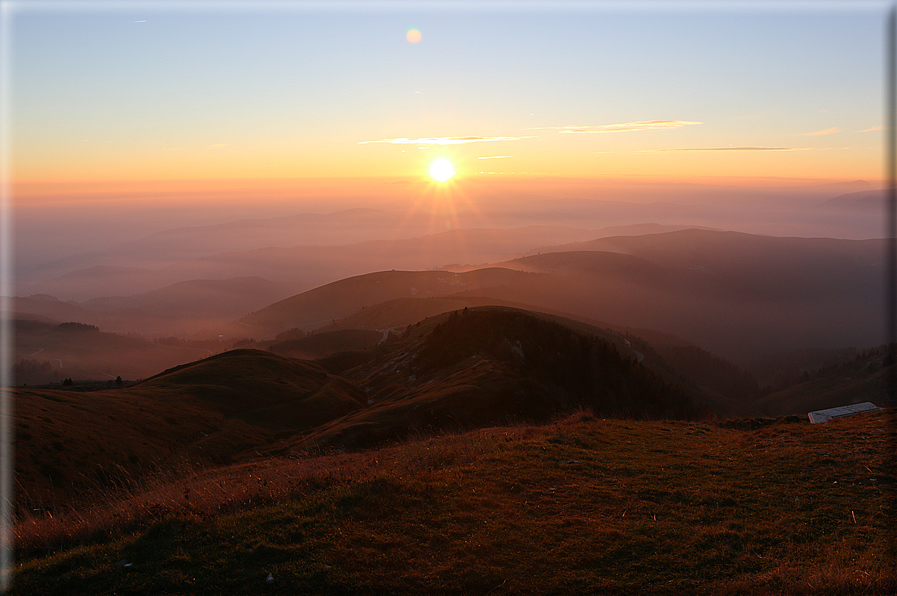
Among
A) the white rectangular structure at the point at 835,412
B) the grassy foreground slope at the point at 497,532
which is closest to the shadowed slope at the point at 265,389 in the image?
the white rectangular structure at the point at 835,412

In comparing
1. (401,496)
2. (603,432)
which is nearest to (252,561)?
(401,496)

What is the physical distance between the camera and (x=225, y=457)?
53.4 m

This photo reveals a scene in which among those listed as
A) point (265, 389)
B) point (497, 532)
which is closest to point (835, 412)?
point (497, 532)

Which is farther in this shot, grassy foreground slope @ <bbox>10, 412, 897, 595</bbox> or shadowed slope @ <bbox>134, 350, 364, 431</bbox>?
shadowed slope @ <bbox>134, 350, 364, 431</bbox>

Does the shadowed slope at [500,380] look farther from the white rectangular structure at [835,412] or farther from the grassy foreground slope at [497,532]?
the grassy foreground slope at [497,532]

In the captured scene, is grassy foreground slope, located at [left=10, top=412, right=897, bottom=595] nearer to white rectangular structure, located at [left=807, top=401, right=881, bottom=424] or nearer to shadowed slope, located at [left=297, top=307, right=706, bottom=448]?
white rectangular structure, located at [left=807, top=401, right=881, bottom=424]

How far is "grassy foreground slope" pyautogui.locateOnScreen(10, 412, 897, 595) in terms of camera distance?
29.6ft

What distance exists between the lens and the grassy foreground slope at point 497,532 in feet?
29.6

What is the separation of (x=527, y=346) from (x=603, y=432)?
194 ft

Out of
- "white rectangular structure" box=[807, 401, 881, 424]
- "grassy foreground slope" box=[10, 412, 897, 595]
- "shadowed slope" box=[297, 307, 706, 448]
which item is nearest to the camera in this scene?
"grassy foreground slope" box=[10, 412, 897, 595]

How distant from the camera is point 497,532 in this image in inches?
437

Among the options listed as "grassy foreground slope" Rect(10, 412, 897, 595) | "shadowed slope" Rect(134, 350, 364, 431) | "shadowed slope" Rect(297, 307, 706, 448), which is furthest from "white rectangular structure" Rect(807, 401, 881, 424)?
"shadowed slope" Rect(134, 350, 364, 431)

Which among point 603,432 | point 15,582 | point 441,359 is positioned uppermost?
point 15,582

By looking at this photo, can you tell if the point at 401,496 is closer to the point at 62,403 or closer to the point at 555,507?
the point at 555,507
